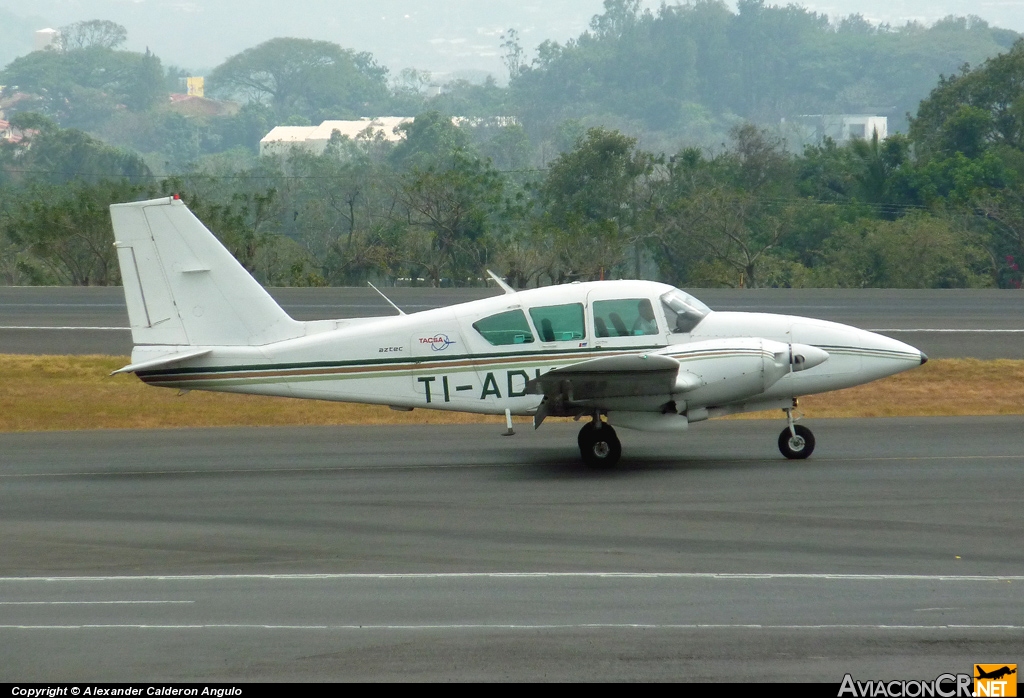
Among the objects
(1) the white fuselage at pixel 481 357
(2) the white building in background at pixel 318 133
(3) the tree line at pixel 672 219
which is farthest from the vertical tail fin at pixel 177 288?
(2) the white building in background at pixel 318 133

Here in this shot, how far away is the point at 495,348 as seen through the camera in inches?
554

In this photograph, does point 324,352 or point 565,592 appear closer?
point 565,592

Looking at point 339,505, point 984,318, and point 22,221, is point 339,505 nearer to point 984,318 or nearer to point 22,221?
point 984,318

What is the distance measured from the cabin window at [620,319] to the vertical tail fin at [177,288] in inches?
150

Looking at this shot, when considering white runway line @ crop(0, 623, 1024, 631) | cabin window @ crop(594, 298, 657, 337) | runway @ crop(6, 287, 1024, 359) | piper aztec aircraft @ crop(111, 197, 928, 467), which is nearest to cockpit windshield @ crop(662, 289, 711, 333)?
piper aztec aircraft @ crop(111, 197, 928, 467)

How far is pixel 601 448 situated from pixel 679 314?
182 centimetres

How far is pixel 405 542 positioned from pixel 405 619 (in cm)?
243

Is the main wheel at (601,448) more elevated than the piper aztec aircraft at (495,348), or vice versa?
the piper aztec aircraft at (495,348)

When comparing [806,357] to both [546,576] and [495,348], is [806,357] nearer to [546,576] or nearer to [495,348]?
[495,348]

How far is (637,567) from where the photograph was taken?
9.56 meters

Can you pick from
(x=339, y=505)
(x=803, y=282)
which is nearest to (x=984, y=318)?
(x=803, y=282)

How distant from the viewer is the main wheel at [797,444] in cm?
1404

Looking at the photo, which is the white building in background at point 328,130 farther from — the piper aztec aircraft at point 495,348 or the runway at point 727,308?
the piper aztec aircraft at point 495,348

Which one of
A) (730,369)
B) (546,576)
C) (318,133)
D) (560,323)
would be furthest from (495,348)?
(318,133)
